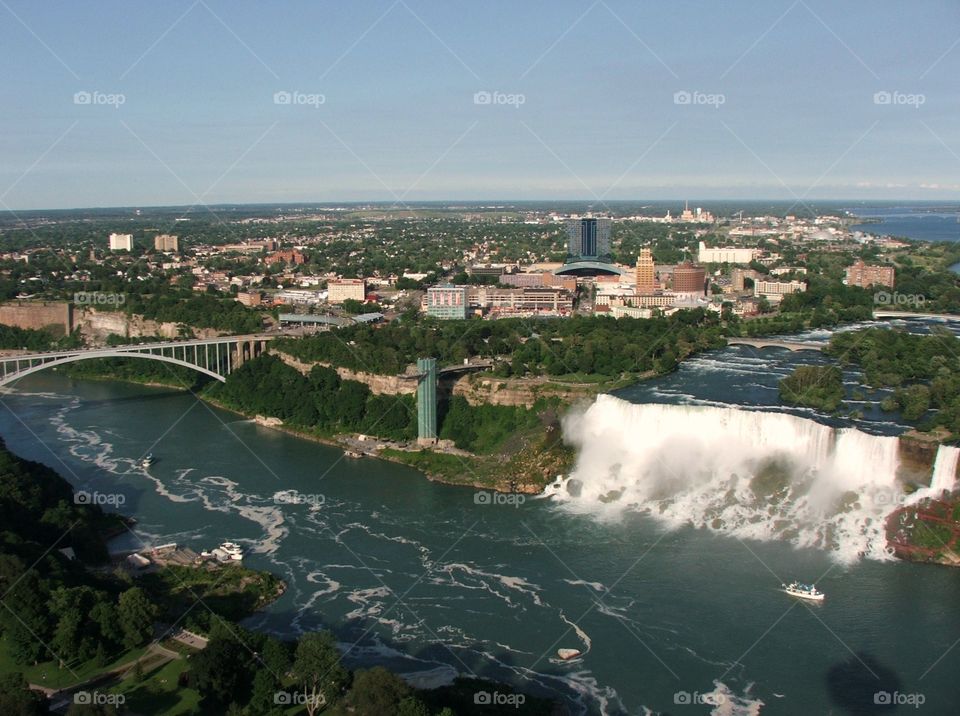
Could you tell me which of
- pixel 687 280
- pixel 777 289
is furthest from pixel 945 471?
pixel 687 280

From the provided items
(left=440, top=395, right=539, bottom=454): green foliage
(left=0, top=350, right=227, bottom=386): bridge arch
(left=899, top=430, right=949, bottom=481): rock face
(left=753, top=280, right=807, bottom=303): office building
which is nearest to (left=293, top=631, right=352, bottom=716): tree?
(left=440, top=395, right=539, bottom=454): green foliage

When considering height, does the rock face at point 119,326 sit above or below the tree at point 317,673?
above

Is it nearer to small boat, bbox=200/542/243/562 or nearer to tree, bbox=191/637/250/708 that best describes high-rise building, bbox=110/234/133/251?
small boat, bbox=200/542/243/562

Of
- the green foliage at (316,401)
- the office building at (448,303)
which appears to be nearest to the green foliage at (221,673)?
the green foliage at (316,401)

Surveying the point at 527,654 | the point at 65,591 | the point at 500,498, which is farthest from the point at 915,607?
the point at 65,591

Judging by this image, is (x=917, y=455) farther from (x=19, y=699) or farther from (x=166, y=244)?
(x=166, y=244)

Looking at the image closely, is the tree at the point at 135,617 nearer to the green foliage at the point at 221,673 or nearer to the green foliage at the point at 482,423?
the green foliage at the point at 221,673

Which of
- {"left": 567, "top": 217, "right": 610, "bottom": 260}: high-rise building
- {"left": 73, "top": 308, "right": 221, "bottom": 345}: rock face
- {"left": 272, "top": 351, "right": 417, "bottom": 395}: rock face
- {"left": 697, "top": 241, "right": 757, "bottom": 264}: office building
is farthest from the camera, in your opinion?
{"left": 567, "top": 217, "right": 610, "bottom": 260}: high-rise building
